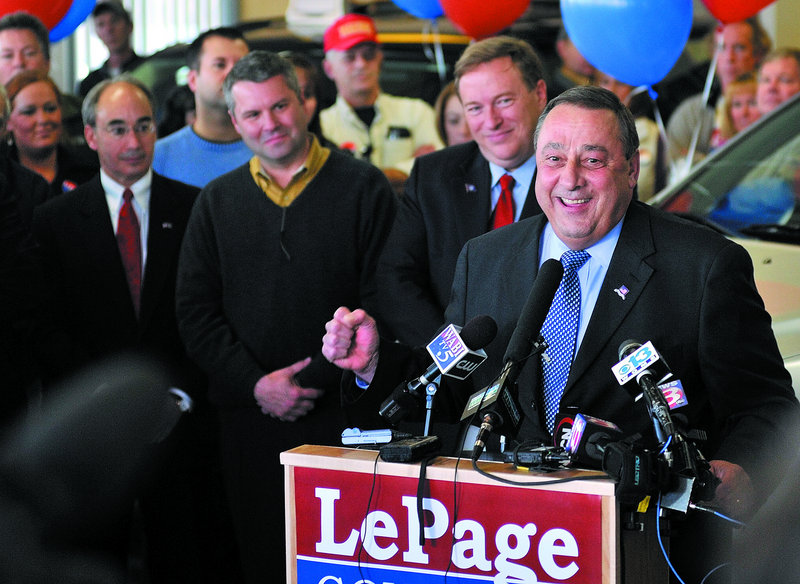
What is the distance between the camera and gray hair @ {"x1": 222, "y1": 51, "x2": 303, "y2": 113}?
434 centimetres

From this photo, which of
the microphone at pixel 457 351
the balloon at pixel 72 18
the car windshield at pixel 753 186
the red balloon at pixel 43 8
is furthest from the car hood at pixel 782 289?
the balloon at pixel 72 18

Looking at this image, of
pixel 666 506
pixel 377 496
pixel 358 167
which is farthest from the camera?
pixel 358 167

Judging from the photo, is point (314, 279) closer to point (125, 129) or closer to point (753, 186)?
point (125, 129)

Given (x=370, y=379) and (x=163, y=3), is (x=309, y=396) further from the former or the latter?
(x=163, y=3)

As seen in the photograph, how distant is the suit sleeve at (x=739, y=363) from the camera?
277 centimetres

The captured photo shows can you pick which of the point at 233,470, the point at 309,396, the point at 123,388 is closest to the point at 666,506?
the point at 123,388

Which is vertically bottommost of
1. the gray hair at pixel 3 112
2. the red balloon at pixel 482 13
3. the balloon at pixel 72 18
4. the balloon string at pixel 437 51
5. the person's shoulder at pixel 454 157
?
the person's shoulder at pixel 454 157

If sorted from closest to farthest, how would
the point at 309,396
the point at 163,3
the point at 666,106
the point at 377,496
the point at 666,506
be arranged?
the point at 666,506 → the point at 377,496 → the point at 309,396 → the point at 666,106 → the point at 163,3

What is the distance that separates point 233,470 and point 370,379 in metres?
1.64

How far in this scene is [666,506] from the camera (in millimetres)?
2260

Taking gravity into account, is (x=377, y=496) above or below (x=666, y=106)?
below

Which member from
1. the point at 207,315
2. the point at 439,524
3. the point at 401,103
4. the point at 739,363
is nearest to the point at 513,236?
the point at 739,363

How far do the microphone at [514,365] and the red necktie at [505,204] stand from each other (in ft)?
4.73

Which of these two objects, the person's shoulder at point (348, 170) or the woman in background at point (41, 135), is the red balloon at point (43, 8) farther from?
the person's shoulder at point (348, 170)
